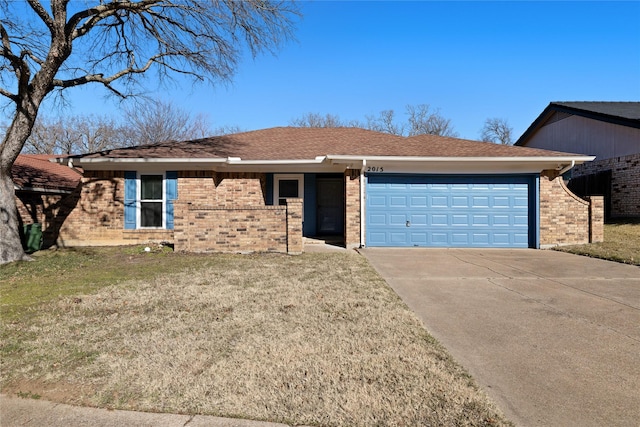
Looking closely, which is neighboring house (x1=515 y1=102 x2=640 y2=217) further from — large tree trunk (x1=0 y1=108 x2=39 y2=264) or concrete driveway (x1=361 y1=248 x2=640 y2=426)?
large tree trunk (x1=0 y1=108 x2=39 y2=264)

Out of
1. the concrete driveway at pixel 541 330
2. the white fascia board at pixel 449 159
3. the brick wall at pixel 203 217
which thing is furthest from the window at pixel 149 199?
the concrete driveway at pixel 541 330

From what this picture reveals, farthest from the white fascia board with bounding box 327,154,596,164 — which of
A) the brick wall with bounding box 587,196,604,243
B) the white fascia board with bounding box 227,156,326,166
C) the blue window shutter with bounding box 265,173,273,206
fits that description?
the blue window shutter with bounding box 265,173,273,206

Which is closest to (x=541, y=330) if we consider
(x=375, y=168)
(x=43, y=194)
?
(x=375, y=168)

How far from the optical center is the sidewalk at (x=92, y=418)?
233 cm

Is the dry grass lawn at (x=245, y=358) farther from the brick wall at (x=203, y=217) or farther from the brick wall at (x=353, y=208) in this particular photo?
the brick wall at (x=353, y=208)

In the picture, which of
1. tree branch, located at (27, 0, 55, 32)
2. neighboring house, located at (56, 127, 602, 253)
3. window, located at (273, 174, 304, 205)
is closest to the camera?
tree branch, located at (27, 0, 55, 32)

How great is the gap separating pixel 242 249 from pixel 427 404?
7.78 metres

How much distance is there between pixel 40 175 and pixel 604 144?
2508 centimetres

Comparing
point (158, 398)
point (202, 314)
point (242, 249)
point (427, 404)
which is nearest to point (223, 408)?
point (158, 398)

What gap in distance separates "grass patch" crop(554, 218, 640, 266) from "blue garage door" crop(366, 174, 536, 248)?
58.7 inches

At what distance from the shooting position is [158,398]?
261 centimetres

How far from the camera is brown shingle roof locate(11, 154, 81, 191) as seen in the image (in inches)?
532

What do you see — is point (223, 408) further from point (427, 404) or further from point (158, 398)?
point (427, 404)

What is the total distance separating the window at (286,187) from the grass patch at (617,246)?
833cm
